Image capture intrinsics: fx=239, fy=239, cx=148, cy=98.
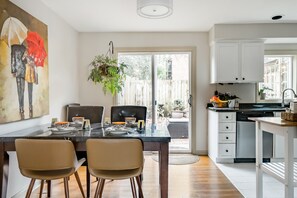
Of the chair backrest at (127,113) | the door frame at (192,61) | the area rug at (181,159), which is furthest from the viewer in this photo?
the door frame at (192,61)

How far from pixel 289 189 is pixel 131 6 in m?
2.85

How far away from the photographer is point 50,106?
3422 mm

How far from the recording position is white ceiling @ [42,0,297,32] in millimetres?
3268

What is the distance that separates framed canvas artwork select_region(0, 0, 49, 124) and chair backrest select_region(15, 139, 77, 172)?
572mm

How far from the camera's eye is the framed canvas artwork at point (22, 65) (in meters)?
2.33

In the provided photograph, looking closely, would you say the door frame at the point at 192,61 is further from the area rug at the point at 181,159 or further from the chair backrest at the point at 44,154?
the chair backrest at the point at 44,154

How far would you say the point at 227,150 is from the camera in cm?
401

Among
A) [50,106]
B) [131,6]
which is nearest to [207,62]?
[131,6]

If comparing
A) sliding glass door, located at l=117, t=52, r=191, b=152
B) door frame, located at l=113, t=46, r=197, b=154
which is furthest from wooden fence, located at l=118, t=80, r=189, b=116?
door frame, located at l=113, t=46, r=197, b=154

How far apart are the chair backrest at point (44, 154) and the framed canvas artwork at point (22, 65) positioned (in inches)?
22.5

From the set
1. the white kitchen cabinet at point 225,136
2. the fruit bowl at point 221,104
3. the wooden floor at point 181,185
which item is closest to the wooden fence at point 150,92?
the fruit bowl at point 221,104

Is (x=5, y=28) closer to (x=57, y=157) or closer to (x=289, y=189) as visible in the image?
(x=57, y=157)

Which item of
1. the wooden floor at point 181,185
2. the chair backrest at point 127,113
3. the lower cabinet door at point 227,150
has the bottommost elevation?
the wooden floor at point 181,185

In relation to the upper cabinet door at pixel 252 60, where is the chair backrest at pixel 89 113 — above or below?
below
